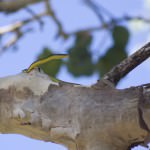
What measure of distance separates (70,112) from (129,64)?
0.09m

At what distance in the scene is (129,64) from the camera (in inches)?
23.7

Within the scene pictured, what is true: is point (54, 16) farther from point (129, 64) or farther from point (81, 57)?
point (129, 64)

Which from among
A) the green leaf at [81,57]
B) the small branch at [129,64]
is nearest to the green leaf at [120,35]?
the green leaf at [81,57]

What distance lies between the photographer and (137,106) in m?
0.55

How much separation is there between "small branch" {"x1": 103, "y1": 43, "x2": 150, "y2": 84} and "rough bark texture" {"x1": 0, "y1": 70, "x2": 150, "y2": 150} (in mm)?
20

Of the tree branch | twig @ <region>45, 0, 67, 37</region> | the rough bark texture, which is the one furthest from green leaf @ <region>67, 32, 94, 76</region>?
the rough bark texture

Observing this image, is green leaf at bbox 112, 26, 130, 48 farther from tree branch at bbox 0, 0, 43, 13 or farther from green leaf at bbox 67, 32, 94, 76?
tree branch at bbox 0, 0, 43, 13

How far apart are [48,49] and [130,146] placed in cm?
106

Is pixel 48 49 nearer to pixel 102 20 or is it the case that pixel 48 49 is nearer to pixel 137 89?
pixel 102 20

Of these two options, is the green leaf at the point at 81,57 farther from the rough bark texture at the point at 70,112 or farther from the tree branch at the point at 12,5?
the rough bark texture at the point at 70,112

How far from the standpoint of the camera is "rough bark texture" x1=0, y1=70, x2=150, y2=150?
0.56 meters

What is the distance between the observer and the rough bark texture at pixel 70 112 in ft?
1.82

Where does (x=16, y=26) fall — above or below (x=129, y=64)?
above

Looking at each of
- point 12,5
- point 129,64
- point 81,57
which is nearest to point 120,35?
point 81,57
